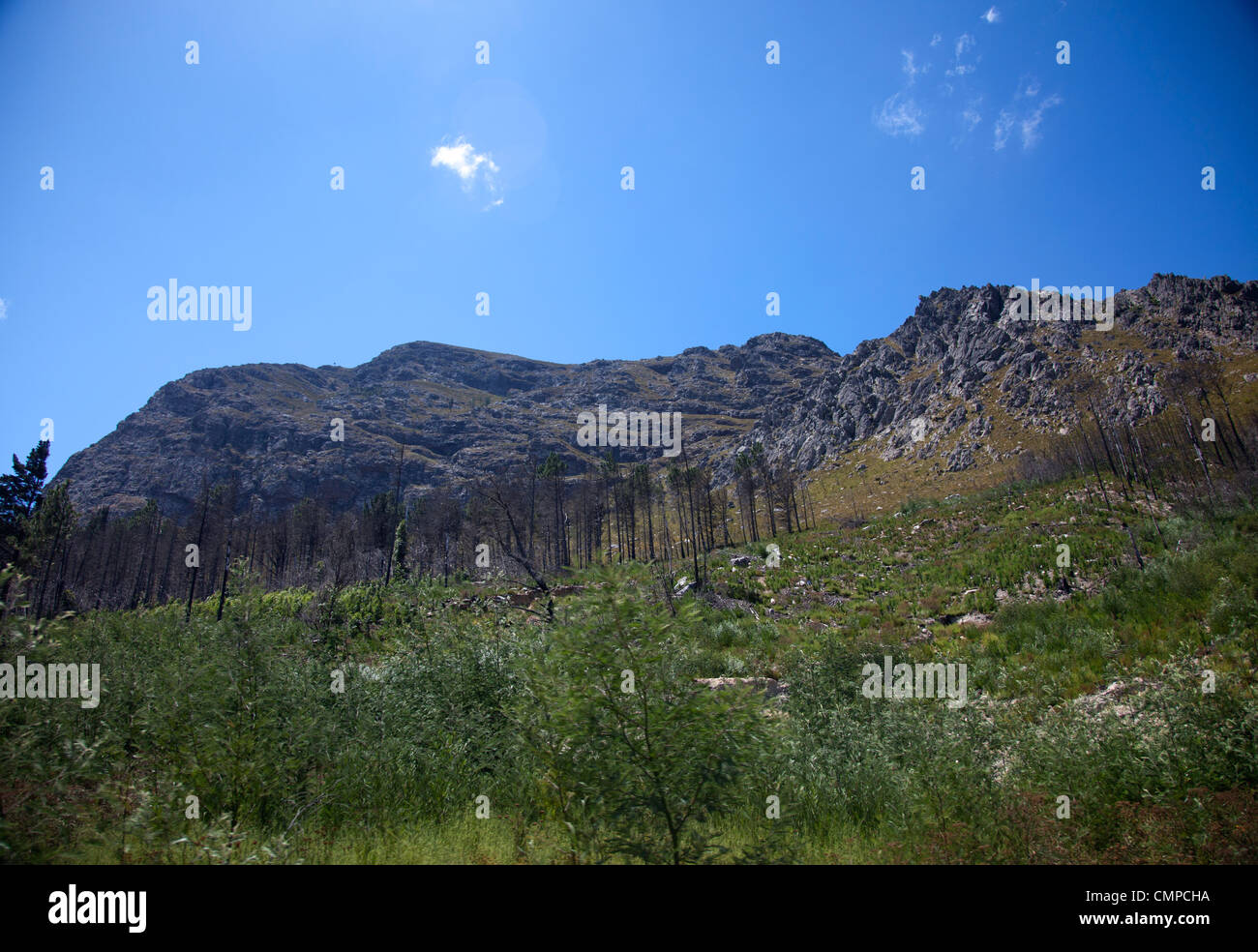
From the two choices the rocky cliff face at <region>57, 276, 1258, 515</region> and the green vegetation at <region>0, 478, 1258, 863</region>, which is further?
the rocky cliff face at <region>57, 276, 1258, 515</region>

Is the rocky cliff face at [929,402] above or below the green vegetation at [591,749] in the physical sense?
above

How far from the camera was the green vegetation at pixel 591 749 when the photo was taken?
4.50m

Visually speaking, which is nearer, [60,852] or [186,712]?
[60,852]

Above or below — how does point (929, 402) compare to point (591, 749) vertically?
above

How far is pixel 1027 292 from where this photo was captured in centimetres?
13175

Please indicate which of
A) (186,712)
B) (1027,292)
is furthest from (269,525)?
(1027,292)

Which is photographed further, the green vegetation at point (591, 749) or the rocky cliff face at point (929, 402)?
the rocky cliff face at point (929, 402)

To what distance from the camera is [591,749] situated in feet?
14.9

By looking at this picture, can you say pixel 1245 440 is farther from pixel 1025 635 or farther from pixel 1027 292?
pixel 1027 292

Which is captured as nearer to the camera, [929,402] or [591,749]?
[591,749]

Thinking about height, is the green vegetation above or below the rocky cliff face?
below

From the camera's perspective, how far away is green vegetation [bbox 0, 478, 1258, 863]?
450 cm
